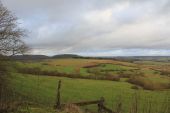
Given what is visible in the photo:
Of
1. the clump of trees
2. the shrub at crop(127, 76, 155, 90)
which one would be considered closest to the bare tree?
the clump of trees

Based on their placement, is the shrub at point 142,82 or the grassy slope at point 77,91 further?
the shrub at point 142,82

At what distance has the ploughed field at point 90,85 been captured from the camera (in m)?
38.5

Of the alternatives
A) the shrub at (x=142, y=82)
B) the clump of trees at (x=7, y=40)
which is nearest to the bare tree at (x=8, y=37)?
the clump of trees at (x=7, y=40)

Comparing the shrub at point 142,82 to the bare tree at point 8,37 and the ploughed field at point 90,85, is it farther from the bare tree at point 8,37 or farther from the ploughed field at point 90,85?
the bare tree at point 8,37

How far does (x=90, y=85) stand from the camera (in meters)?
57.5

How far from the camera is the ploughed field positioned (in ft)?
126

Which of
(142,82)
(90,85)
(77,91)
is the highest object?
(90,85)

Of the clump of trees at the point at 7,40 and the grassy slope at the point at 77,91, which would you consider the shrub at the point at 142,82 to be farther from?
the clump of trees at the point at 7,40

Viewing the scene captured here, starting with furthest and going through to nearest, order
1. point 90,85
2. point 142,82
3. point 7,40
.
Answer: point 142,82 → point 90,85 → point 7,40

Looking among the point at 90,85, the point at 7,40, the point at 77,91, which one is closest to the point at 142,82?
the point at 90,85

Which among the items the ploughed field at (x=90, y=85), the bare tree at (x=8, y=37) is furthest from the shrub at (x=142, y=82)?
the bare tree at (x=8, y=37)

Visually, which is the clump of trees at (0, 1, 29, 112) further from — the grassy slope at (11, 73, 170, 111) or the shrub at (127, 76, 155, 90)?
the shrub at (127, 76, 155, 90)

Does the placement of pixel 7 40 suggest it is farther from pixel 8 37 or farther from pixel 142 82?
pixel 142 82

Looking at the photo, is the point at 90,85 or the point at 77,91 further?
the point at 90,85
